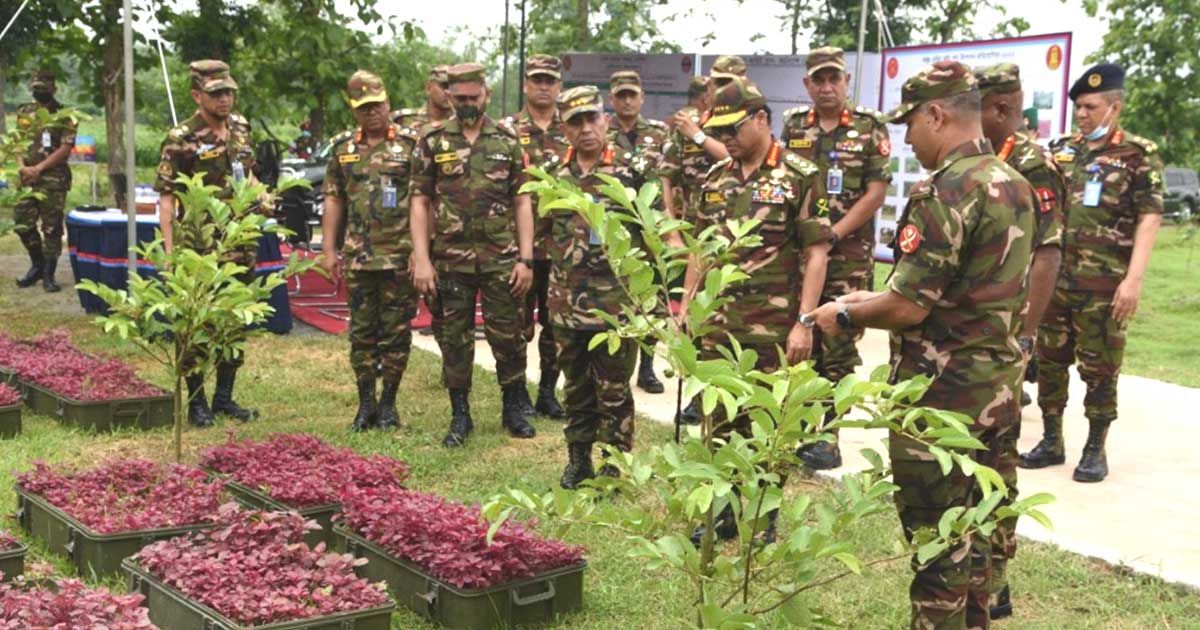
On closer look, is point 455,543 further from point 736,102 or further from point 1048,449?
point 1048,449

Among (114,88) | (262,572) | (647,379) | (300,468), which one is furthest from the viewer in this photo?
(114,88)

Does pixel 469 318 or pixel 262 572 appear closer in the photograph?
pixel 262 572

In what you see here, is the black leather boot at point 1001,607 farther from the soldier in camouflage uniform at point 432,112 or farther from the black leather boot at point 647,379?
the soldier in camouflage uniform at point 432,112

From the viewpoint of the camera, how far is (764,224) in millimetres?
5027

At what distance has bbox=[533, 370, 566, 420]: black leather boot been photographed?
7.48 meters

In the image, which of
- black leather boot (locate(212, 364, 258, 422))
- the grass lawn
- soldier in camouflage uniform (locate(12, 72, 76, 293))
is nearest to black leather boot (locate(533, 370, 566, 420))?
→ the grass lawn

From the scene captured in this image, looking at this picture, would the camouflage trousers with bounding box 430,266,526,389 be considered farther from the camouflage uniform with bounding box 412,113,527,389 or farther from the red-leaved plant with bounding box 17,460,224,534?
the red-leaved plant with bounding box 17,460,224,534

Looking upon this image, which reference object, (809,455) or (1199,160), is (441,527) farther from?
(1199,160)

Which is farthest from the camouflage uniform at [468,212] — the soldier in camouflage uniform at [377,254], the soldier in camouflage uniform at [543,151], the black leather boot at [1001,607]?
the black leather boot at [1001,607]

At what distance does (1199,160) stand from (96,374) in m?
40.2

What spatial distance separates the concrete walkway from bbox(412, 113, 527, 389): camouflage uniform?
141 cm

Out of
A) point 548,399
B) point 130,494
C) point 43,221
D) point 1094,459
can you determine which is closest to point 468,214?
point 548,399

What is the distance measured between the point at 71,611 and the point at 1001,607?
2998 mm

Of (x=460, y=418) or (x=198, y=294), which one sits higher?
(x=198, y=294)
